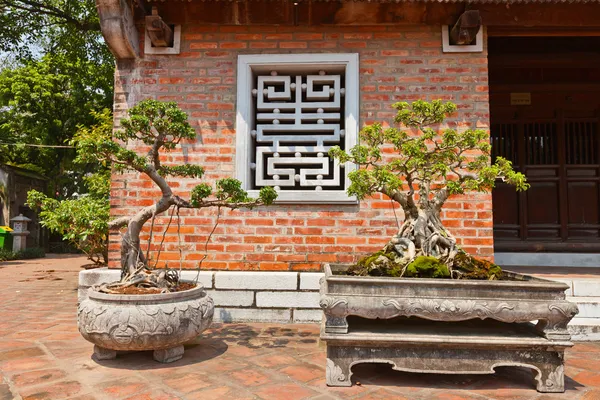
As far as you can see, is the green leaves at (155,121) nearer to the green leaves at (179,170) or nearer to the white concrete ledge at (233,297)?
the green leaves at (179,170)

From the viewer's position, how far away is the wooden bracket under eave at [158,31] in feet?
12.5

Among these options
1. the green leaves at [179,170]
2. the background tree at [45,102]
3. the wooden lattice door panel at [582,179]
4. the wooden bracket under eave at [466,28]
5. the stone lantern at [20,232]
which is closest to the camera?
the green leaves at [179,170]

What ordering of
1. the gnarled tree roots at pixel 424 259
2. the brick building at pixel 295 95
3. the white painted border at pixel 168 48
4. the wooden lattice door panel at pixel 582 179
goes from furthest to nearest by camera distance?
the wooden lattice door panel at pixel 582 179, the white painted border at pixel 168 48, the brick building at pixel 295 95, the gnarled tree roots at pixel 424 259

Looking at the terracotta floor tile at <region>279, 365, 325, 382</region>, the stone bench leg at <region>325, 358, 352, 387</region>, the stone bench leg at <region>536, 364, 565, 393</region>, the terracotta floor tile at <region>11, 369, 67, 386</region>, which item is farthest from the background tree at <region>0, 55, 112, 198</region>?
the stone bench leg at <region>536, 364, 565, 393</region>

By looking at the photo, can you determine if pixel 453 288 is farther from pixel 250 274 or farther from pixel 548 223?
pixel 548 223

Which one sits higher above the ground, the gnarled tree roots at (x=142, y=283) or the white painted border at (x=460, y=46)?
the white painted border at (x=460, y=46)

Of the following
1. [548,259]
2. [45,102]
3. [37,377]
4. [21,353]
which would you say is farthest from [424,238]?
[45,102]

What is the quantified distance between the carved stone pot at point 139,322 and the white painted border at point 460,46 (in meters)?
3.43

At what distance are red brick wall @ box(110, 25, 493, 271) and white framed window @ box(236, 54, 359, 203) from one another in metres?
0.12

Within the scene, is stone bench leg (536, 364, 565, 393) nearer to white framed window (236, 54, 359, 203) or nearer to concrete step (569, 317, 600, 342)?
concrete step (569, 317, 600, 342)

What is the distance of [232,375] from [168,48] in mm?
3273

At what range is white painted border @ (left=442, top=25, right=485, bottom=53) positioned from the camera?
3.98 m

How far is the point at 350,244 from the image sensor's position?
392 centimetres

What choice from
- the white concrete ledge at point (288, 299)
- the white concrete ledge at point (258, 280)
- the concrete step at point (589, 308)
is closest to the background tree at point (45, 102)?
the white concrete ledge at point (258, 280)
